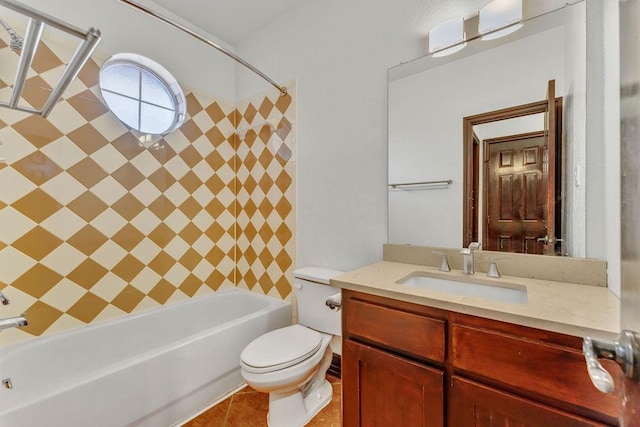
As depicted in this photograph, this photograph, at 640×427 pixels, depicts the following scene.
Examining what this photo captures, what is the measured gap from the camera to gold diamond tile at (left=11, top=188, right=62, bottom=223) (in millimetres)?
1534

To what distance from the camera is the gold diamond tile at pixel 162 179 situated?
81.1 inches

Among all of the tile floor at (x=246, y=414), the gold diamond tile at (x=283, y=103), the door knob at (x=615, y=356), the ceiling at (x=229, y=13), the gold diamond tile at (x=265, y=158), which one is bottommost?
the tile floor at (x=246, y=414)

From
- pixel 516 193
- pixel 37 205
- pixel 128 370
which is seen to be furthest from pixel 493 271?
pixel 37 205

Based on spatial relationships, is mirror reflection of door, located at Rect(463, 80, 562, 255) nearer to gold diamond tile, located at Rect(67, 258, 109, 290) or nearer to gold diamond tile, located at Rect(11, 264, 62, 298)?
gold diamond tile, located at Rect(67, 258, 109, 290)

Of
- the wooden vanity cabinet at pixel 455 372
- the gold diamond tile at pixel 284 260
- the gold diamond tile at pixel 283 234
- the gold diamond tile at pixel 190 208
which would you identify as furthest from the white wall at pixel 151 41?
the wooden vanity cabinet at pixel 455 372

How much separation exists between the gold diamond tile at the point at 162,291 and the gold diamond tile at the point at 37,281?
1.81 ft

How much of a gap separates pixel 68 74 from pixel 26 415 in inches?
49.6

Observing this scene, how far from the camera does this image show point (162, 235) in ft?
6.89

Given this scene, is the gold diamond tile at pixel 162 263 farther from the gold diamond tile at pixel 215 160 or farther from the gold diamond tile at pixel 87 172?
the gold diamond tile at pixel 215 160

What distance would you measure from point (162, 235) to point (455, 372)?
6.64 feet

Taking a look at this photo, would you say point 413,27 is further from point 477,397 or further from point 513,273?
point 477,397

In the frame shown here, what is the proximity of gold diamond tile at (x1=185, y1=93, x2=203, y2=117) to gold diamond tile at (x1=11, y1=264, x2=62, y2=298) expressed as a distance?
138cm

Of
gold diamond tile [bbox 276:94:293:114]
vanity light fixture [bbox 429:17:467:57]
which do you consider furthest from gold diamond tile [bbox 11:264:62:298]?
vanity light fixture [bbox 429:17:467:57]

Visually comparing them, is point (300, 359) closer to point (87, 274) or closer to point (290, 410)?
point (290, 410)
